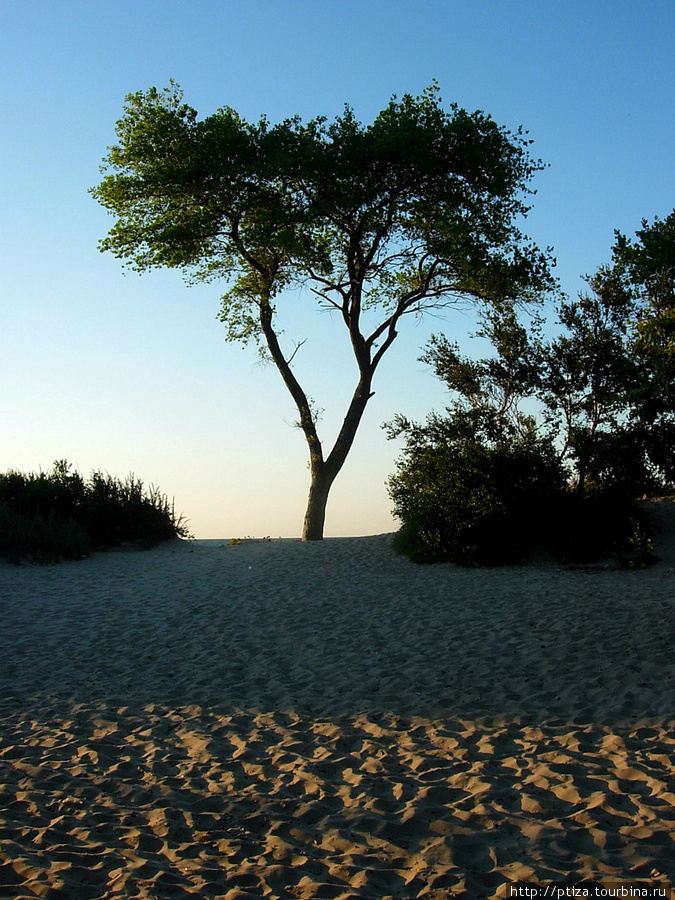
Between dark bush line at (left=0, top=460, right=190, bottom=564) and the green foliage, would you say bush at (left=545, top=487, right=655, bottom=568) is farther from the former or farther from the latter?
dark bush line at (left=0, top=460, right=190, bottom=564)

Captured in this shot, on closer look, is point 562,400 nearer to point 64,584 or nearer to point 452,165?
point 452,165

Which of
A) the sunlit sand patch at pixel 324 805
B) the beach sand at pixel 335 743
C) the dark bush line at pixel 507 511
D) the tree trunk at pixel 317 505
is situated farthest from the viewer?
the tree trunk at pixel 317 505

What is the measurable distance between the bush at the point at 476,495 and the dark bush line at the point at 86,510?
6529 mm

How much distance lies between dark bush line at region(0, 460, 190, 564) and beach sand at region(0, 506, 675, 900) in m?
5.23

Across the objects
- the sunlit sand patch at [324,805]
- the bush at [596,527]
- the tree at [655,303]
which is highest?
the tree at [655,303]

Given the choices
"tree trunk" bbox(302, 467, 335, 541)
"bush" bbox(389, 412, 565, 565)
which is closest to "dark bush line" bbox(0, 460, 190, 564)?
"tree trunk" bbox(302, 467, 335, 541)

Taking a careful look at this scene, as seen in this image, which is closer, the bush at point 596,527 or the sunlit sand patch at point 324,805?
the sunlit sand patch at point 324,805

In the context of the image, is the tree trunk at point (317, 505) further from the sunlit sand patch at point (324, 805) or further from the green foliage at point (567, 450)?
the sunlit sand patch at point (324, 805)

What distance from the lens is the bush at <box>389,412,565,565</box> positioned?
16.7 m

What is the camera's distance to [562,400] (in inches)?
732

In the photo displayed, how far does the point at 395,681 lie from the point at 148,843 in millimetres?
3957

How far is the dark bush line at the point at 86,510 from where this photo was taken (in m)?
18.3

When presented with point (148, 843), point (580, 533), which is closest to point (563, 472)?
point (580, 533)

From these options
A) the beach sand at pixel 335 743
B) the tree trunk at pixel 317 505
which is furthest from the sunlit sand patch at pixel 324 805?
the tree trunk at pixel 317 505
